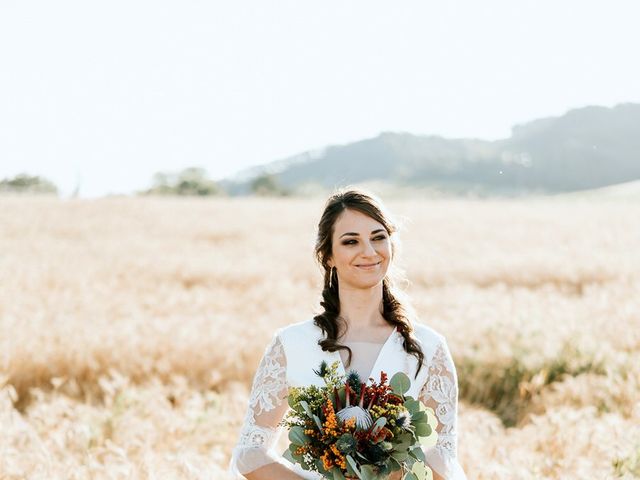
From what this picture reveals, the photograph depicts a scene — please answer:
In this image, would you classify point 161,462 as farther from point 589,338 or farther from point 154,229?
point 154,229

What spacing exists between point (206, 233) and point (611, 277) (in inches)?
416

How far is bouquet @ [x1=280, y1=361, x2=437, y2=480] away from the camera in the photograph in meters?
2.55

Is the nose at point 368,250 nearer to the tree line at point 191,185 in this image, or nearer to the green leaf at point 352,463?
the green leaf at point 352,463

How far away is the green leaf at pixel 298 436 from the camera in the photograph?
8.61ft

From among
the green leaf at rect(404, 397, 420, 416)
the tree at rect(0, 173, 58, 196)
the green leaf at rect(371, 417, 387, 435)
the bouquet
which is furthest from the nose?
the tree at rect(0, 173, 58, 196)

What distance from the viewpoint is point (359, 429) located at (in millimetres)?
2574

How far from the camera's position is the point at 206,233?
66.7 feet

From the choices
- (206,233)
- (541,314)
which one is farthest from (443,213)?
(541,314)

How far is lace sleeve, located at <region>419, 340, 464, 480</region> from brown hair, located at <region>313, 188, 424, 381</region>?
8 centimetres

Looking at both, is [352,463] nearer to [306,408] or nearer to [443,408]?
[306,408]

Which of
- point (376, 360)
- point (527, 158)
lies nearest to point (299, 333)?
point (376, 360)

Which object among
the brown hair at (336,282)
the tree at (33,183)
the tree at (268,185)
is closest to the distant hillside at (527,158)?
the tree at (268,185)

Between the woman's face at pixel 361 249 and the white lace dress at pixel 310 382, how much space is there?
0.26 m

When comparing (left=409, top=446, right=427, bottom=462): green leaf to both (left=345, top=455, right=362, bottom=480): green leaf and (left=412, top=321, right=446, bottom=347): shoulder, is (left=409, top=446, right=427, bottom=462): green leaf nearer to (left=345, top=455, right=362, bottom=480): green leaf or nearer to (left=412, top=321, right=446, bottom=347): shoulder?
(left=345, top=455, right=362, bottom=480): green leaf
